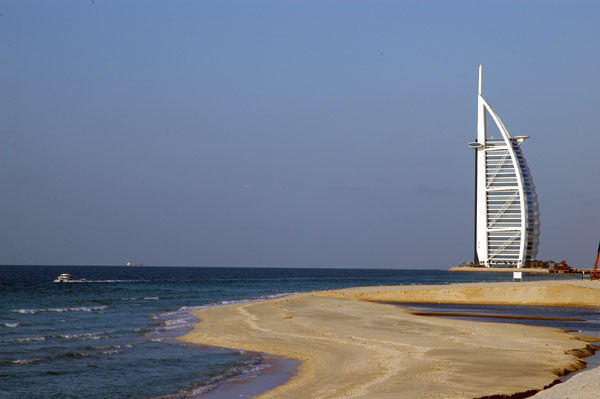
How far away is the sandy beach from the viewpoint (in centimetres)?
1797

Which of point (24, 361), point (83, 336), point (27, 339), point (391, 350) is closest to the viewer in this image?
point (24, 361)

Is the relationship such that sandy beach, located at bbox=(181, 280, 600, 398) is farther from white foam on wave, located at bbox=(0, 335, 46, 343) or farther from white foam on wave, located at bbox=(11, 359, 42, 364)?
white foam on wave, located at bbox=(11, 359, 42, 364)

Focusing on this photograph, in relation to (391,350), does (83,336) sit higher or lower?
lower

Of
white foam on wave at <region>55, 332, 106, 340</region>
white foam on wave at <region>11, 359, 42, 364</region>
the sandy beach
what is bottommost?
white foam on wave at <region>55, 332, 106, 340</region>

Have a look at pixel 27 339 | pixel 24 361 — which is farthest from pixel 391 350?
pixel 27 339

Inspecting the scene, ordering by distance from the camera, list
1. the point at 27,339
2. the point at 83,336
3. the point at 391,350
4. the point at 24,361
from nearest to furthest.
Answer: the point at 24,361, the point at 391,350, the point at 27,339, the point at 83,336

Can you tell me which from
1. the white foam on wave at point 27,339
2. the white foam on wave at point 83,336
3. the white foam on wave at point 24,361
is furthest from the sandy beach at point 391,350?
the white foam on wave at point 24,361

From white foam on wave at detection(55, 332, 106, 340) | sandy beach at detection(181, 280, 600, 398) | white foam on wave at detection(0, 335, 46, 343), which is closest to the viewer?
sandy beach at detection(181, 280, 600, 398)

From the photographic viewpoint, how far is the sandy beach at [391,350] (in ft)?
59.0

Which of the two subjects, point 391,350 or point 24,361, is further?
point 391,350

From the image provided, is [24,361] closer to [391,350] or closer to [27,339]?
[27,339]

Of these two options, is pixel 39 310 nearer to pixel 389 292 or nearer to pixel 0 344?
pixel 0 344

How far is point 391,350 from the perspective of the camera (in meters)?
25.5

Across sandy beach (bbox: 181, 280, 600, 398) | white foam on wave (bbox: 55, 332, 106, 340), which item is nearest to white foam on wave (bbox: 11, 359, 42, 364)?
white foam on wave (bbox: 55, 332, 106, 340)
